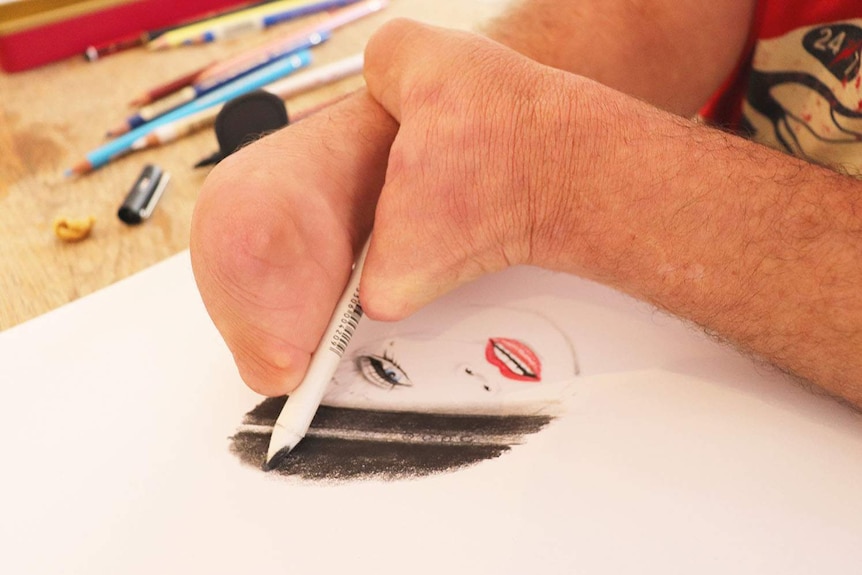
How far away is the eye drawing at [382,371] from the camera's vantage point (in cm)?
46

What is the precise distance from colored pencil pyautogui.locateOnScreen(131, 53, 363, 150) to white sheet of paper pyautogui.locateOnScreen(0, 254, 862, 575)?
262 millimetres

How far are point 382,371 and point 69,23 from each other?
1.96 feet

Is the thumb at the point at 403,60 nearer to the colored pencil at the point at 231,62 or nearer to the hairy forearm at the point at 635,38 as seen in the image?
the hairy forearm at the point at 635,38

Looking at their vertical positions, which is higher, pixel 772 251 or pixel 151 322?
pixel 772 251

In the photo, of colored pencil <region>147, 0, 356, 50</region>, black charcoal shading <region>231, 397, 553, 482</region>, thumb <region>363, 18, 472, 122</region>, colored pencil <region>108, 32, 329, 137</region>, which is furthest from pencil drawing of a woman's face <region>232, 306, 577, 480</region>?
colored pencil <region>147, 0, 356, 50</region>

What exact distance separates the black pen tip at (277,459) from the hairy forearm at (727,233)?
0.22m

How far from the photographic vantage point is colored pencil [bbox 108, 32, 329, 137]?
2.25 ft

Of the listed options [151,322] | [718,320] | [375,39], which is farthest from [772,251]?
[151,322]

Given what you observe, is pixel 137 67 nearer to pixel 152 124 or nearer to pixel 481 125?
pixel 152 124

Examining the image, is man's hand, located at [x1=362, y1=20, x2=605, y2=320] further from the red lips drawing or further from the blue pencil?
the blue pencil

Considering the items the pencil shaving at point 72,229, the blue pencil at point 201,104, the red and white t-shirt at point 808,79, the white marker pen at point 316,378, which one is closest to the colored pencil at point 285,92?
the blue pencil at point 201,104

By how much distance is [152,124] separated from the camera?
0.68 m

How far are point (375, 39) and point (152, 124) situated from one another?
303 millimetres

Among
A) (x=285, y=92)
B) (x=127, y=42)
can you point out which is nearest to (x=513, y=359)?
(x=285, y=92)
